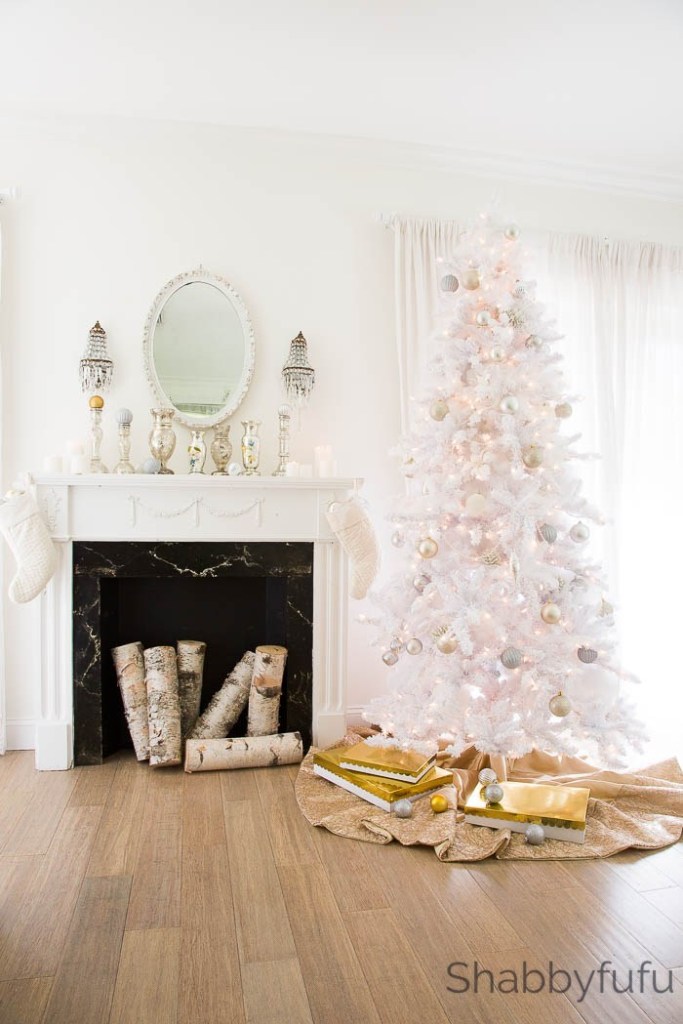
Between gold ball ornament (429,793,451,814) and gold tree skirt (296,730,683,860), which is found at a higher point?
gold ball ornament (429,793,451,814)

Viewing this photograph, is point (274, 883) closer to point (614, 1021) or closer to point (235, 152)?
point (614, 1021)

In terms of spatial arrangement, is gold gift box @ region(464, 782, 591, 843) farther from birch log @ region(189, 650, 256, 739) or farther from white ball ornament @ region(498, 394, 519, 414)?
white ball ornament @ region(498, 394, 519, 414)

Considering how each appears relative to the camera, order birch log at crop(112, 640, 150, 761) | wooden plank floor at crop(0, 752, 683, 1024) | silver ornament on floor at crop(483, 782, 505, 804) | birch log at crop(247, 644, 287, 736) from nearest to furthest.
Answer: wooden plank floor at crop(0, 752, 683, 1024), silver ornament on floor at crop(483, 782, 505, 804), birch log at crop(112, 640, 150, 761), birch log at crop(247, 644, 287, 736)

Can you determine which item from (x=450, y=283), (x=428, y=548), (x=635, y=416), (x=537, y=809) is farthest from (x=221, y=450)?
(x=635, y=416)

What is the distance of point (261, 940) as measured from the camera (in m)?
1.86

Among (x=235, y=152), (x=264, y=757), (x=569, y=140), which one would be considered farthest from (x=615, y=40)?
(x=264, y=757)

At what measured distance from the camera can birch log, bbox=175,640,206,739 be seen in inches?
133

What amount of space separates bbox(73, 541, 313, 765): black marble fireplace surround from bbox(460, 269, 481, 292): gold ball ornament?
4.31 feet

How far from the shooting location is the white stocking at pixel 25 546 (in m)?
2.98

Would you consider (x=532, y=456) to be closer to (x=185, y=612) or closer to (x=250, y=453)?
(x=250, y=453)

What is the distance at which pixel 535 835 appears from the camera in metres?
2.43

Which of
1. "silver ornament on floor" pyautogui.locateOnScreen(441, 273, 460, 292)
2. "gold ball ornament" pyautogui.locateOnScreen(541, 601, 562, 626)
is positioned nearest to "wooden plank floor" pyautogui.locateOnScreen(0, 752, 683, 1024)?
"gold ball ornament" pyautogui.locateOnScreen(541, 601, 562, 626)

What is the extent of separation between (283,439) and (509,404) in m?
1.20

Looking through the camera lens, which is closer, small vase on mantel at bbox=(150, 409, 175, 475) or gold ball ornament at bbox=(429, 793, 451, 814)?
gold ball ornament at bbox=(429, 793, 451, 814)
